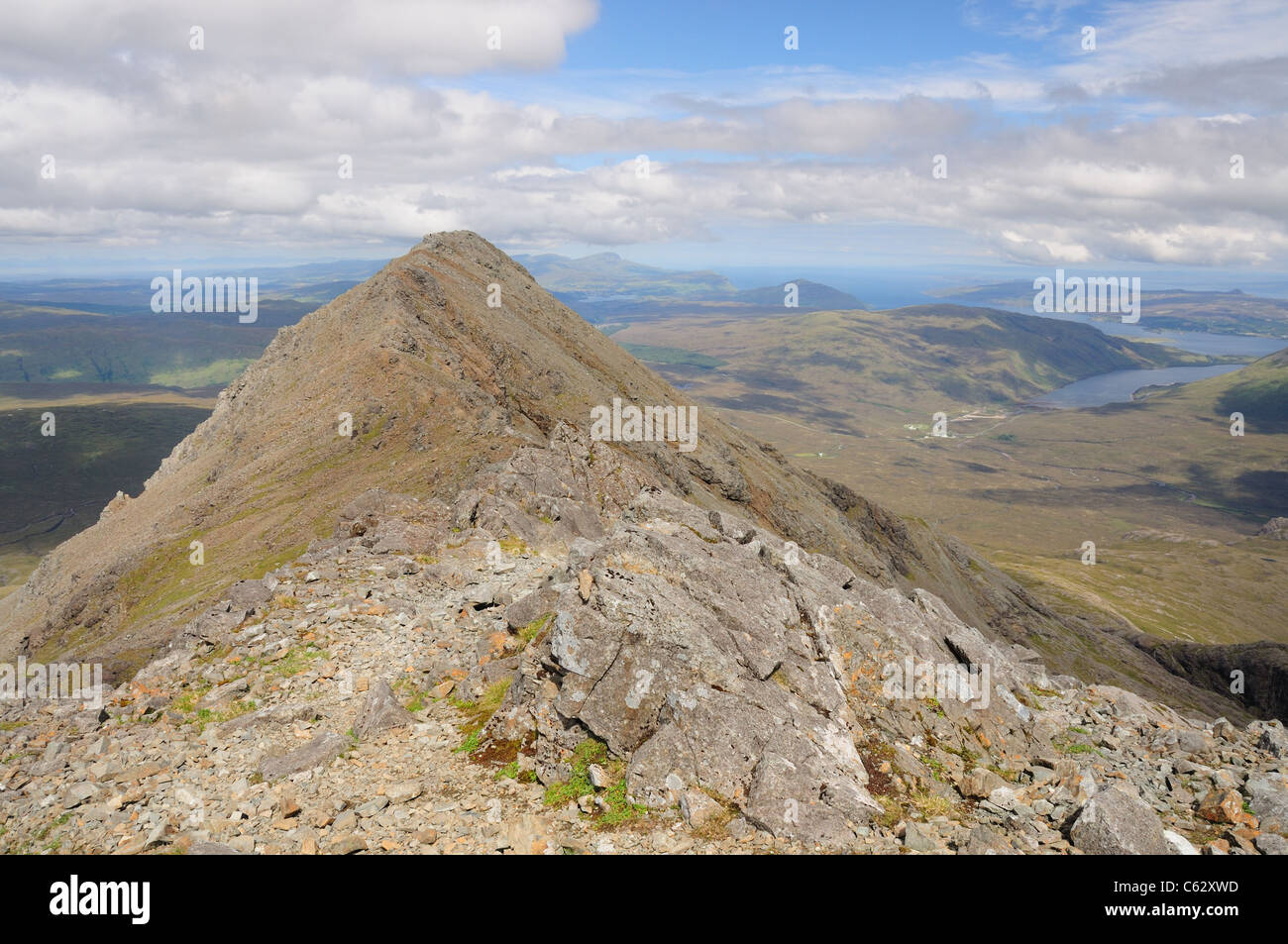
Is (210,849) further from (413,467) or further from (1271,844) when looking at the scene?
(413,467)

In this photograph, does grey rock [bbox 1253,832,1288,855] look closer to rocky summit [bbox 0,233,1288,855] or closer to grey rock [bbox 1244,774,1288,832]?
rocky summit [bbox 0,233,1288,855]

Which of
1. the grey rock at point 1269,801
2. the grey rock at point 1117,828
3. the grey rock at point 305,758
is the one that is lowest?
the grey rock at point 1269,801

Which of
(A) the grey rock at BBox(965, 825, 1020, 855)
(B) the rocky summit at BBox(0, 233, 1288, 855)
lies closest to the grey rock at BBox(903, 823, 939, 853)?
(B) the rocky summit at BBox(0, 233, 1288, 855)

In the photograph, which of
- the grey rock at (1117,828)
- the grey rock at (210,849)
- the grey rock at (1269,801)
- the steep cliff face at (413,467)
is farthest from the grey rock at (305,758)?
the grey rock at (1269,801)

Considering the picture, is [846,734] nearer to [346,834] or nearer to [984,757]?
[984,757]

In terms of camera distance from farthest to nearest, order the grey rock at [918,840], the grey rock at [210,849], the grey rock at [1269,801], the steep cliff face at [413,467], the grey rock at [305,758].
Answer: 1. the steep cliff face at [413,467]
2. the grey rock at [1269,801]
3. the grey rock at [305,758]
4. the grey rock at [918,840]
5. the grey rock at [210,849]

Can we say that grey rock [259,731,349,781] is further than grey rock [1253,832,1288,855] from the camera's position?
Yes

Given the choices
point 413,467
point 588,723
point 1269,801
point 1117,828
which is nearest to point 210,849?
point 588,723

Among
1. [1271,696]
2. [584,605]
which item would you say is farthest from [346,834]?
[1271,696]

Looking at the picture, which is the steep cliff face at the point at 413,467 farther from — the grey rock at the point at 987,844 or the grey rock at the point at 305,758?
the grey rock at the point at 987,844
